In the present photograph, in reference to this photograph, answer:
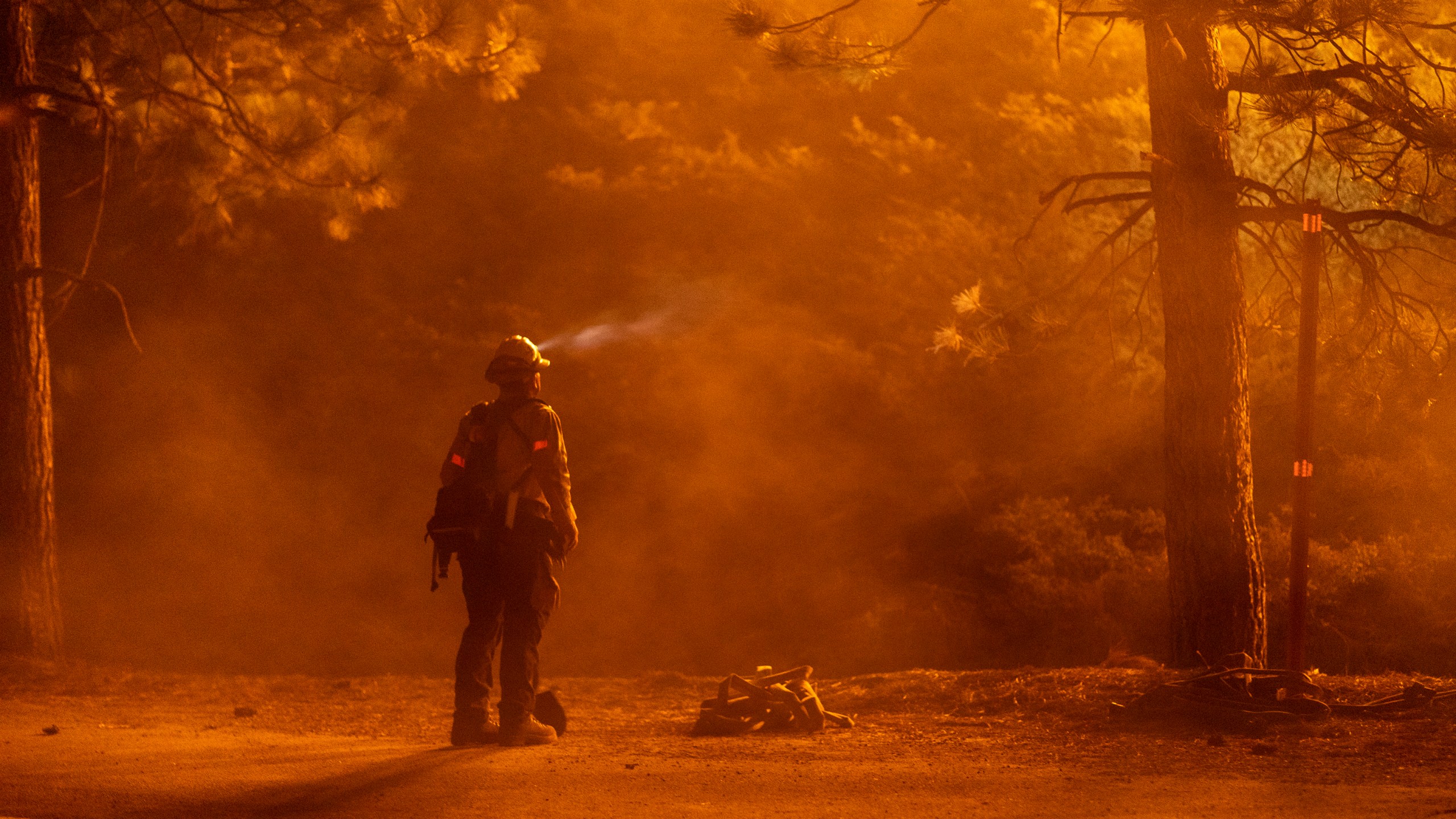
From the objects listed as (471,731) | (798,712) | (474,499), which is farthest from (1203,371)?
(471,731)

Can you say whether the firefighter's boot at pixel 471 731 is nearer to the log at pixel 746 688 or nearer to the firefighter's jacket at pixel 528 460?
the firefighter's jacket at pixel 528 460

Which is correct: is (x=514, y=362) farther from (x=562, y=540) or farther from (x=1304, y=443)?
(x=1304, y=443)

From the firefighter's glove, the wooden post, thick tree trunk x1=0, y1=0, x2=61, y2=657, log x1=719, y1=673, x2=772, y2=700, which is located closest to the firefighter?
the firefighter's glove

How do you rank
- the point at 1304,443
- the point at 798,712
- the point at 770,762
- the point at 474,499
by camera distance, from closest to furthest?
the point at 770,762 < the point at 474,499 < the point at 798,712 < the point at 1304,443

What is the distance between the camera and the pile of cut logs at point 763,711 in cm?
654

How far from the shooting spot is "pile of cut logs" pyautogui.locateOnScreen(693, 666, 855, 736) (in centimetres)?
654

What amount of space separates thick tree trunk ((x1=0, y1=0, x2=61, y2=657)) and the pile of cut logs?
227 inches

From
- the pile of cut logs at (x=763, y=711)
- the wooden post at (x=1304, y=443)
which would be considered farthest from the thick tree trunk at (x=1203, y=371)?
the pile of cut logs at (x=763, y=711)

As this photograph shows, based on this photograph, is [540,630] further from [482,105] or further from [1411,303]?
[482,105]

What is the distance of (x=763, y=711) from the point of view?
6.62m

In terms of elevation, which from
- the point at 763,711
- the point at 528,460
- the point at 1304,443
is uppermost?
the point at 1304,443

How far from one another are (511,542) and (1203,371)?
4.25 m

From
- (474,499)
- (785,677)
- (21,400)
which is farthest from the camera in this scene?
(21,400)

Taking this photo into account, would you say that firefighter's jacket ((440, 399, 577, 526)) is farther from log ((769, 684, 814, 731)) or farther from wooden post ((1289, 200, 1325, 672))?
wooden post ((1289, 200, 1325, 672))
